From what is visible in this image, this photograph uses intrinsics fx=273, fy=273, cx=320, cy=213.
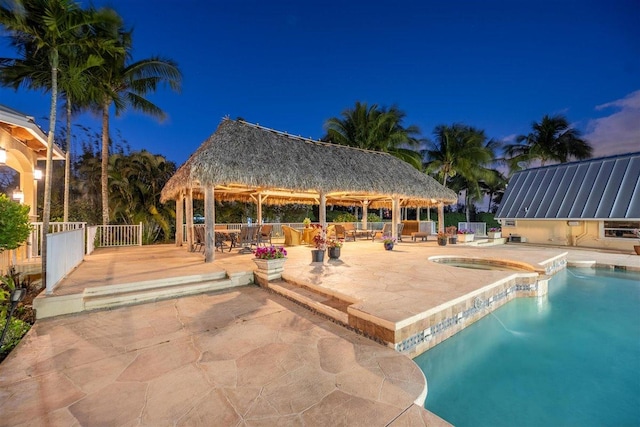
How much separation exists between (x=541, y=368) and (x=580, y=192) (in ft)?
49.0

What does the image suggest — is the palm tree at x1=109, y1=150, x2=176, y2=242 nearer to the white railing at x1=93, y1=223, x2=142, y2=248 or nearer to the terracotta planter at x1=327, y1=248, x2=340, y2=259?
the white railing at x1=93, y1=223, x2=142, y2=248

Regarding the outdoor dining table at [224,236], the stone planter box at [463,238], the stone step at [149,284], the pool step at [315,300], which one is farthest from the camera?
the stone planter box at [463,238]

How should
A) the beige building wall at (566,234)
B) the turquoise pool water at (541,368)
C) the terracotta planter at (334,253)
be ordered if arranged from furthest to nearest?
the beige building wall at (566,234), the terracotta planter at (334,253), the turquoise pool water at (541,368)

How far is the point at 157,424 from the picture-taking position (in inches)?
75.9

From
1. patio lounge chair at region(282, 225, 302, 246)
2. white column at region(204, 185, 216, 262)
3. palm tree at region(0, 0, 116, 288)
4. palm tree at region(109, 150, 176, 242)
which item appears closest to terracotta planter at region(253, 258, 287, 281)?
white column at region(204, 185, 216, 262)

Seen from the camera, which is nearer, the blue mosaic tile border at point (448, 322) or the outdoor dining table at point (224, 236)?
the blue mosaic tile border at point (448, 322)

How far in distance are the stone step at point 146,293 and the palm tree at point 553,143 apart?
27.2 meters

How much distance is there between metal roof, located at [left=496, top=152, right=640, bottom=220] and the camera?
1221cm

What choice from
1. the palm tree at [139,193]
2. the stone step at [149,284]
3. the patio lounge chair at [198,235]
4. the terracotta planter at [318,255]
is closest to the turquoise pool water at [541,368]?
the terracotta planter at [318,255]

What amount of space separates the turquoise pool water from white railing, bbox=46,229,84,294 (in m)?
5.45

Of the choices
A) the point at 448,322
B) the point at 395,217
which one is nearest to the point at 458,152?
the point at 395,217

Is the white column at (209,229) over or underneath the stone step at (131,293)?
over

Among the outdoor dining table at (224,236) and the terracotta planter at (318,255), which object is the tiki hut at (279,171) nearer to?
the outdoor dining table at (224,236)

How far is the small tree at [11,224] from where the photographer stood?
4516 mm
